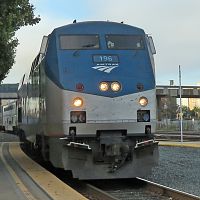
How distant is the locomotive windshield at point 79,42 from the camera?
12.1m

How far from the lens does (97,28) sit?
12.4 m

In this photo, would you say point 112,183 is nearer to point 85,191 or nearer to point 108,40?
point 85,191

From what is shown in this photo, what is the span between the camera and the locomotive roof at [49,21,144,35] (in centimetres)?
1226

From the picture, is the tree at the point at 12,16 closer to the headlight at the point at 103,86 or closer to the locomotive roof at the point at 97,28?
the locomotive roof at the point at 97,28

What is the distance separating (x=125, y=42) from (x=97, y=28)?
0.78m

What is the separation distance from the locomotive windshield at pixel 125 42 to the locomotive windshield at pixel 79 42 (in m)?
0.34

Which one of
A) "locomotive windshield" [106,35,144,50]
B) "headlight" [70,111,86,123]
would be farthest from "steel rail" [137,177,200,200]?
"locomotive windshield" [106,35,144,50]

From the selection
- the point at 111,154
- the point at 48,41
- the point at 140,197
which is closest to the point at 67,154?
the point at 111,154

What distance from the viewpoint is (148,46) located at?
40.8ft

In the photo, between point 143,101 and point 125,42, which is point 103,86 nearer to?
point 143,101

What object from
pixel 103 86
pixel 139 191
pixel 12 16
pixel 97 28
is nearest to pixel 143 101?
pixel 103 86

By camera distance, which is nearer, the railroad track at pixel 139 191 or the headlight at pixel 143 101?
the railroad track at pixel 139 191

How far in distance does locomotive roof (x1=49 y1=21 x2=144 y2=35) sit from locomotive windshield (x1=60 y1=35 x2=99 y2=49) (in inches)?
5.6

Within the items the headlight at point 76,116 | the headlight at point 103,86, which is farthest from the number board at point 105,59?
the headlight at point 76,116
